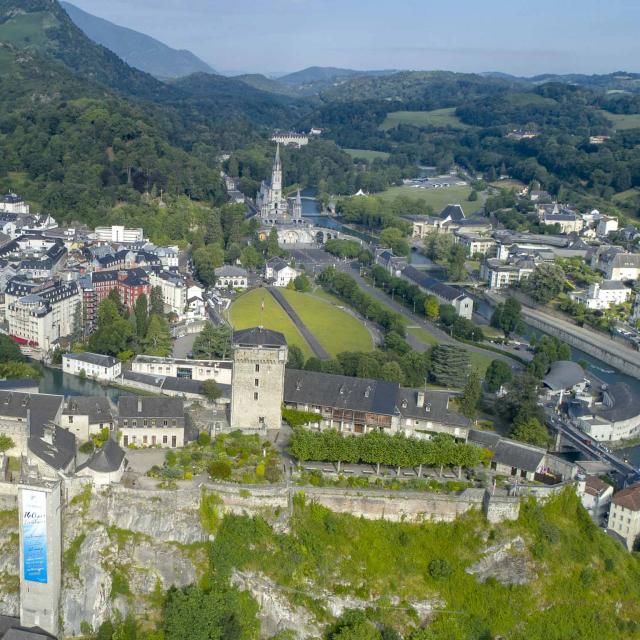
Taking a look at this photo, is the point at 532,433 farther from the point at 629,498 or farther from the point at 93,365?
the point at 93,365

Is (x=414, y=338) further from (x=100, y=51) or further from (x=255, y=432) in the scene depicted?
(x=100, y=51)

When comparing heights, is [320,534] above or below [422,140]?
below

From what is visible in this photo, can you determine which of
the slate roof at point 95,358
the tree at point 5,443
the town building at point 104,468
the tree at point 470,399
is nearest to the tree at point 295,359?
the tree at point 470,399

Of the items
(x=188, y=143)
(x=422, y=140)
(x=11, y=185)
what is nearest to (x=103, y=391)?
(x=11, y=185)

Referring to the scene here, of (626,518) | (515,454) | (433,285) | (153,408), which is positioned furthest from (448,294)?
(153,408)

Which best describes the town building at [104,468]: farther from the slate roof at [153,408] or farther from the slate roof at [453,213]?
the slate roof at [453,213]
